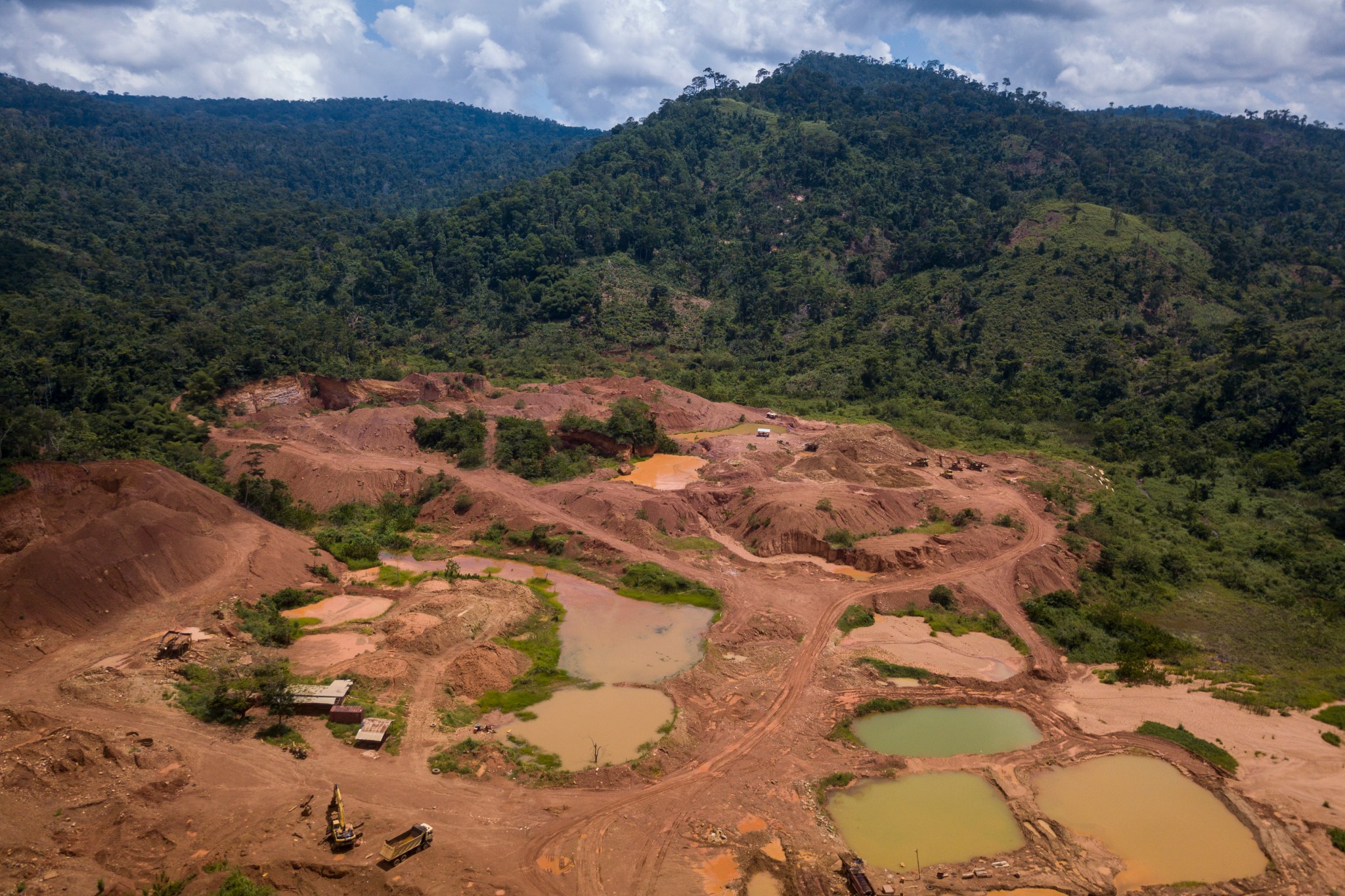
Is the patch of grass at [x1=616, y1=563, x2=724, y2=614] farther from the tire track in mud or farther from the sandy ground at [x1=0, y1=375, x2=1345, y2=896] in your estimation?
the tire track in mud

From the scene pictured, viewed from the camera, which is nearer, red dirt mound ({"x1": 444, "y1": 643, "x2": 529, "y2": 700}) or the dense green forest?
red dirt mound ({"x1": 444, "y1": 643, "x2": 529, "y2": 700})

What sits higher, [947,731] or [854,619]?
[854,619]

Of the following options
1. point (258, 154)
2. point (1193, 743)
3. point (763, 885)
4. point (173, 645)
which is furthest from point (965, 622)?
point (258, 154)

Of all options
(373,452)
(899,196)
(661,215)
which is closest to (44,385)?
(373,452)

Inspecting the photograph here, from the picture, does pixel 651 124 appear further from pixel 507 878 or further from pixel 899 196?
pixel 507 878

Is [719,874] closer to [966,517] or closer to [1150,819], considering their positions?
[1150,819]

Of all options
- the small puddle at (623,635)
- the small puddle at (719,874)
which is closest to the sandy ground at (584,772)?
the small puddle at (719,874)

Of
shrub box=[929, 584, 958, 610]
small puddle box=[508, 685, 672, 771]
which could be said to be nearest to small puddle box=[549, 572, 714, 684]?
small puddle box=[508, 685, 672, 771]
